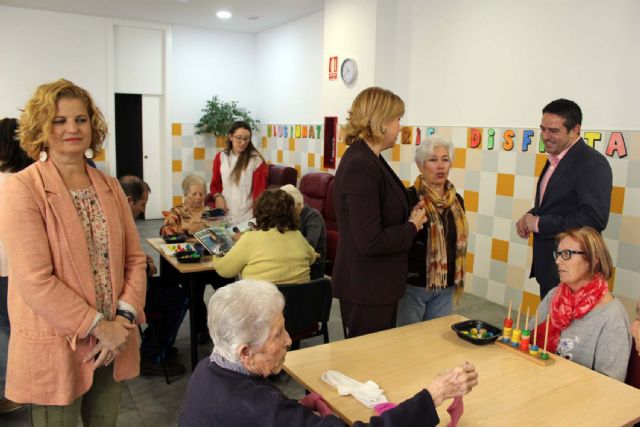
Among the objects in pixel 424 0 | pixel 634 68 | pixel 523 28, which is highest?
pixel 424 0

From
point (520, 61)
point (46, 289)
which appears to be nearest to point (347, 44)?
point (520, 61)

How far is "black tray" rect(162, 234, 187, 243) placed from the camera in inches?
144

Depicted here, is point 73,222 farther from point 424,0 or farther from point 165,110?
point 165,110

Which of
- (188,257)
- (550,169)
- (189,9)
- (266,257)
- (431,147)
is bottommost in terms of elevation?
(188,257)

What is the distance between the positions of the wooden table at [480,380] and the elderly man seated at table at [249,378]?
208mm

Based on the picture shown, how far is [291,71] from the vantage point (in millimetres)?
7605

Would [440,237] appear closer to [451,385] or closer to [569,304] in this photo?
[569,304]

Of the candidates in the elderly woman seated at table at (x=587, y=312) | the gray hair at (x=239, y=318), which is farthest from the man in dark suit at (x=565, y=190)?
the gray hair at (x=239, y=318)

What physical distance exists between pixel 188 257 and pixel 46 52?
5.55 m

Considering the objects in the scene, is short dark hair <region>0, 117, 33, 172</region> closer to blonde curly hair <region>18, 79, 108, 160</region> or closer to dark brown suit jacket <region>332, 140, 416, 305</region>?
blonde curly hair <region>18, 79, 108, 160</region>

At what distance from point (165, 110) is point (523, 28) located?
5520 mm

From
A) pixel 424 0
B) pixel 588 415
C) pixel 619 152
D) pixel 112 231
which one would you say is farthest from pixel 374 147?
pixel 424 0

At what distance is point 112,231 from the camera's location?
1.79m

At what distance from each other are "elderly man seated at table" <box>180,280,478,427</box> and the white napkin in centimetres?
24
